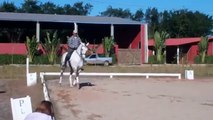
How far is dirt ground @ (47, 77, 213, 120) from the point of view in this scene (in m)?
14.6

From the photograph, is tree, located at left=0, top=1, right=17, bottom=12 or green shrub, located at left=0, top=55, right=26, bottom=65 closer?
green shrub, located at left=0, top=55, right=26, bottom=65

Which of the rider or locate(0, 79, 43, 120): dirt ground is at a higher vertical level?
the rider

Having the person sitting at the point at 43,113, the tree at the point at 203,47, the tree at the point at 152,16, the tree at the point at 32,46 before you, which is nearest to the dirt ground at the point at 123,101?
the person sitting at the point at 43,113

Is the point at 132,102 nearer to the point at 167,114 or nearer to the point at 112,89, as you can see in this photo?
the point at 167,114

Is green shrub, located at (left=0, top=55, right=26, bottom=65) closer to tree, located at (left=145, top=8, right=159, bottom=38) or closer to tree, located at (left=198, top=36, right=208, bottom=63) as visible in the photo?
tree, located at (left=198, top=36, right=208, bottom=63)

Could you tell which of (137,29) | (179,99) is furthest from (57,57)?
(179,99)

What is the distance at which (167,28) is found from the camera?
105 metres

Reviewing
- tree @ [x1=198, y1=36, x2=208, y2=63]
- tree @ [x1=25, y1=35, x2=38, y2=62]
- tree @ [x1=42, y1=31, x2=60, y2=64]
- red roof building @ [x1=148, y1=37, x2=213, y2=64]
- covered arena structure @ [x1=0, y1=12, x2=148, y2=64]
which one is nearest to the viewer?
tree @ [x1=25, y1=35, x2=38, y2=62]

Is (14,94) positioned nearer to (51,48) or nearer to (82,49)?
(82,49)

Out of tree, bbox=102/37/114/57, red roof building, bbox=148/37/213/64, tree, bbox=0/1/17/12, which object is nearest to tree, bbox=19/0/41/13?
tree, bbox=0/1/17/12

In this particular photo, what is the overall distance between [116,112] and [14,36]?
68.6 meters

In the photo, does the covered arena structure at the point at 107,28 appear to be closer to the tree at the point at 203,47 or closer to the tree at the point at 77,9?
the tree at the point at 203,47

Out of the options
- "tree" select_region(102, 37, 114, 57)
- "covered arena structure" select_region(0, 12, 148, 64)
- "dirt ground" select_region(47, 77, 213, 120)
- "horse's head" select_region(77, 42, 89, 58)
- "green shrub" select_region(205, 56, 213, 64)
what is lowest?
"dirt ground" select_region(47, 77, 213, 120)

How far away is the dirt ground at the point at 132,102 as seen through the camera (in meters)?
14.6
